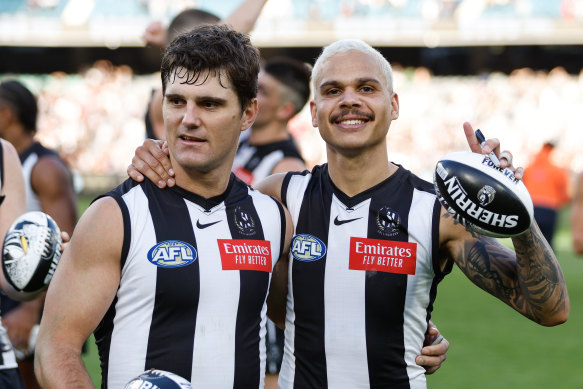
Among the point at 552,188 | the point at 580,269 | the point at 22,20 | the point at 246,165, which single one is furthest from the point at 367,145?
the point at 22,20

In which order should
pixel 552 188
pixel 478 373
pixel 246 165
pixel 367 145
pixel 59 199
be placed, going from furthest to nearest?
pixel 552 188, pixel 478 373, pixel 246 165, pixel 59 199, pixel 367 145

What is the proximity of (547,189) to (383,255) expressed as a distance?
32.9 feet

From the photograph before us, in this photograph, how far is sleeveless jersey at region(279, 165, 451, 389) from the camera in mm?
3176

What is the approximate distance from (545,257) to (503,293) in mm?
248

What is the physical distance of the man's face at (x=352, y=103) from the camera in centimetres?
319

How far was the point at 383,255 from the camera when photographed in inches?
126

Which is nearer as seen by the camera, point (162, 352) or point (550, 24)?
point (162, 352)

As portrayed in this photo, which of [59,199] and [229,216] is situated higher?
[59,199]

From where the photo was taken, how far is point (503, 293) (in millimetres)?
3088

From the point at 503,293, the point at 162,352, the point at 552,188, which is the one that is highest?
the point at 552,188

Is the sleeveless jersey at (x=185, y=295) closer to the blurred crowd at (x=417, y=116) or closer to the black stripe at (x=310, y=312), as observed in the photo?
the black stripe at (x=310, y=312)

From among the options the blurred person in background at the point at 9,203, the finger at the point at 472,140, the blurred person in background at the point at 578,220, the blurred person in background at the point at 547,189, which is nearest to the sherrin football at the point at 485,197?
the finger at the point at 472,140

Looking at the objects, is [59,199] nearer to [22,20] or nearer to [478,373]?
[478,373]

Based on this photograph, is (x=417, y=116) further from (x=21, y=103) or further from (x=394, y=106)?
(x=394, y=106)
